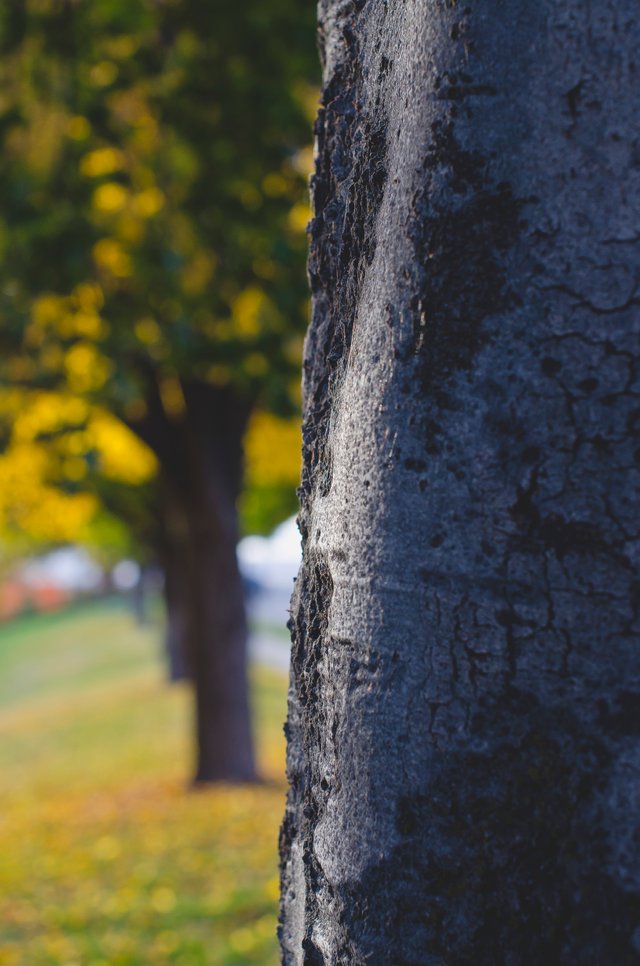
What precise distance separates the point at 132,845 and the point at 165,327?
170 inches

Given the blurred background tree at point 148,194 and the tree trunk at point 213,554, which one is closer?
the blurred background tree at point 148,194

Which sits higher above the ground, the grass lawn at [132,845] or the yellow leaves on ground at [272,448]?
the yellow leaves on ground at [272,448]

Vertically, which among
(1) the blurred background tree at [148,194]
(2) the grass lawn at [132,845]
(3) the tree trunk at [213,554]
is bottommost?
(2) the grass lawn at [132,845]

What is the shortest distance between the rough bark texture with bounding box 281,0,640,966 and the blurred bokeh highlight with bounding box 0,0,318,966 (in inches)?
170

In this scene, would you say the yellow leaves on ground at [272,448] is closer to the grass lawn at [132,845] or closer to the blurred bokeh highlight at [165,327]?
the blurred bokeh highlight at [165,327]

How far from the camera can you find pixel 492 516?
4.31 ft

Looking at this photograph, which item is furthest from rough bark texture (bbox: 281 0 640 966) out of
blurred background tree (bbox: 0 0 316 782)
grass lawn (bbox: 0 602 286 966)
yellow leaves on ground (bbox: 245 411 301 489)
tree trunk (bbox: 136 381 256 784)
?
yellow leaves on ground (bbox: 245 411 301 489)

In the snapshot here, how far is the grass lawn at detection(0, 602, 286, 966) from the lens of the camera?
19.2 ft

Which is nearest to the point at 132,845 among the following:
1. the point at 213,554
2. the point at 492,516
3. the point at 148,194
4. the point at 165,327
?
the point at 213,554

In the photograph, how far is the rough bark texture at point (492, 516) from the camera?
4.11 ft

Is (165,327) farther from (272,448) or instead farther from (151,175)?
(272,448)

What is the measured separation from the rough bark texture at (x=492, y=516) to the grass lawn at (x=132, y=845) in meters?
4.29

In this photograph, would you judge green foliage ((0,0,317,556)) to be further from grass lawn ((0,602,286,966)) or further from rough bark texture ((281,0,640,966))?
rough bark texture ((281,0,640,966))

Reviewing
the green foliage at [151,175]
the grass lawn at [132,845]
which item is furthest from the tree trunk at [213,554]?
the green foliage at [151,175]
